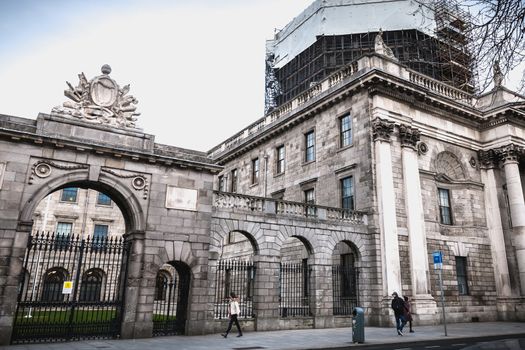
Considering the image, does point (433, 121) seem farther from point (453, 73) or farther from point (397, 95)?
point (453, 73)

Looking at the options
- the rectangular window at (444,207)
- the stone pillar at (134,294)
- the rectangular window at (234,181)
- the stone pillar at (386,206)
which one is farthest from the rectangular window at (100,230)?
the rectangular window at (444,207)

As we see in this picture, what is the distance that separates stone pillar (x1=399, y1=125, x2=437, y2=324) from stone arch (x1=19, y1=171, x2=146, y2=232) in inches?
523

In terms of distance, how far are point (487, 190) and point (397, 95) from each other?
30.0 feet

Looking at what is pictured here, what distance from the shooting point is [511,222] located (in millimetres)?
24859

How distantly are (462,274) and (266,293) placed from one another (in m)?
12.8

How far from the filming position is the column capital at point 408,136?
22.2m

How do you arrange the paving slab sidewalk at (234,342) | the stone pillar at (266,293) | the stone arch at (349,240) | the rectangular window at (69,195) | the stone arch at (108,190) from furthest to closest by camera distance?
the rectangular window at (69,195) → the stone arch at (349,240) → the stone pillar at (266,293) → the stone arch at (108,190) → the paving slab sidewalk at (234,342)

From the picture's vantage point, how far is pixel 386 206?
20.6 m

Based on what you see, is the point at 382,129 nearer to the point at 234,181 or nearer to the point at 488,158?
the point at 488,158

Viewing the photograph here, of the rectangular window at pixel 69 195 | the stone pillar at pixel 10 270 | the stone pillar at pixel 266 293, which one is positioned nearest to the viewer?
the stone pillar at pixel 10 270

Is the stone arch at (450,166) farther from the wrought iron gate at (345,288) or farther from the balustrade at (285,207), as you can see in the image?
the wrought iron gate at (345,288)

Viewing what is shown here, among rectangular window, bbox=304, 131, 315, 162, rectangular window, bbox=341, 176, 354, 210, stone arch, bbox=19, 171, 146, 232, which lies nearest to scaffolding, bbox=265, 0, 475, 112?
rectangular window, bbox=304, 131, 315, 162

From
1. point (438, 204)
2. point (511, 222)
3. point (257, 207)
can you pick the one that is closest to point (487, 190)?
point (511, 222)

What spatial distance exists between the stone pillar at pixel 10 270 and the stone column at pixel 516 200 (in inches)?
986
